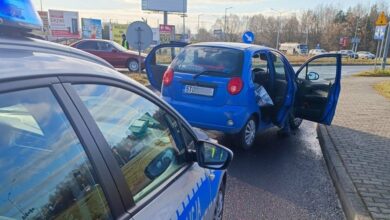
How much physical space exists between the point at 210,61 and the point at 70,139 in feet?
14.0

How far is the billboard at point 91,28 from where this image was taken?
38.7m

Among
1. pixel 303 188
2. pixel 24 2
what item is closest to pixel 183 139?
pixel 24 2

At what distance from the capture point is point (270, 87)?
6047mm

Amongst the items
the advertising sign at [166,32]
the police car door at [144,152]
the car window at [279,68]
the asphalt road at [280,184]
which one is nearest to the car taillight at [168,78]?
the asphalt road at [280,184]

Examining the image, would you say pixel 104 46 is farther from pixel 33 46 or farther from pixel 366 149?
pixel 33 46

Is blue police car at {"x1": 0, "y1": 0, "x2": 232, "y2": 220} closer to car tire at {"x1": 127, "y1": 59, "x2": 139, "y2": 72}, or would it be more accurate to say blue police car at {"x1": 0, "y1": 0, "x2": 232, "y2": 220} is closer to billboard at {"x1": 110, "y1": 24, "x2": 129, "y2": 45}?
car tire at {"x1": 127, "y1": 59, "x2": 139, "y2": 72}

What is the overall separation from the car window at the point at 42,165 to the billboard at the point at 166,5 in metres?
38.7

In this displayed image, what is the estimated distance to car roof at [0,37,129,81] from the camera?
3.51 feet

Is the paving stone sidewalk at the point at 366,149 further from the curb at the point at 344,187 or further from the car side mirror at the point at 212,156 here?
the car side mirror at the point at 212,156

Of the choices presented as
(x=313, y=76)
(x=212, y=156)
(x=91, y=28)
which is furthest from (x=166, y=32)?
(x=212, y=156)

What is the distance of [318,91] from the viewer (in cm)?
636

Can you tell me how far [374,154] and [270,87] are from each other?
78.8 inches

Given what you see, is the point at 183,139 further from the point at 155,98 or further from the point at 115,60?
the point at 115,60

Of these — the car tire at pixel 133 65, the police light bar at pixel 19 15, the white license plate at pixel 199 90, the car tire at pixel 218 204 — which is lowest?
the car tire at pixel 133 65
